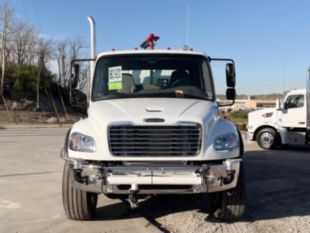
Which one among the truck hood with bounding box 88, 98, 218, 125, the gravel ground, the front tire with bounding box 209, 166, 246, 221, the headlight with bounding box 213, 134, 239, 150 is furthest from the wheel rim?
the headlight with bounding box 213, 134, 239, 150

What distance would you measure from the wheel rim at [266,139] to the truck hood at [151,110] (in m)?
10.2

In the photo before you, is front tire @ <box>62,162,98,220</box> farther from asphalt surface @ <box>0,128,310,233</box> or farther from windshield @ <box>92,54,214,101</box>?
windshield @ <box>92,54,214,101</box>

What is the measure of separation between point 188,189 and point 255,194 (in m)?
2.75

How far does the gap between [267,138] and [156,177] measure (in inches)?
455

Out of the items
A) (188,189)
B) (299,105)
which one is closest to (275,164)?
(299,105)

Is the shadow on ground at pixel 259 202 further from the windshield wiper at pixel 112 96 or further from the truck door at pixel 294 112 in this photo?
the truck door at pixel 294 112

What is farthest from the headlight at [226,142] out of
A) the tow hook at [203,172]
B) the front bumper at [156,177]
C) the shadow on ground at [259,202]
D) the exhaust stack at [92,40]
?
the exhaust stack at [92,40]

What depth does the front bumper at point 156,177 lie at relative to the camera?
4.82 m

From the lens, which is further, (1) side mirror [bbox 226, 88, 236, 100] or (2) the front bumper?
(1) side mirror [bbox 226, 88, 236, 100]

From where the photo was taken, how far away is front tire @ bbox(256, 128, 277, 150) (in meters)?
15.5

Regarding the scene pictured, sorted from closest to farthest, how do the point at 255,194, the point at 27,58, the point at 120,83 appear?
the point at 120,83 < the point at 255,194 < the point at 27,58

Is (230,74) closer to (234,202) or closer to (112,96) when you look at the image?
(112,96)

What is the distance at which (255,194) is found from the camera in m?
7.24

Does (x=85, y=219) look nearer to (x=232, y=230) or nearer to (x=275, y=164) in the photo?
(x=232, y=230)
